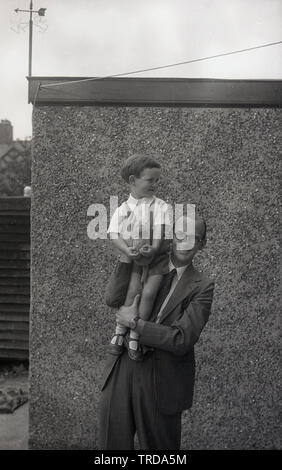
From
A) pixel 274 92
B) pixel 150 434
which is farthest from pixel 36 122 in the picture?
pixel 150 434

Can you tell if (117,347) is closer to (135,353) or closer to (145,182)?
(135,353)

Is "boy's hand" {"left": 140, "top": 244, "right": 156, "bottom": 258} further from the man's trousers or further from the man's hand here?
the man's trousers

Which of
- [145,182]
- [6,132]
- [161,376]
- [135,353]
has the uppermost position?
[6,132]

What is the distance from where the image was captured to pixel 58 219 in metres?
4.44

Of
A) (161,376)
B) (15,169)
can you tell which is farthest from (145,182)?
(15,169)

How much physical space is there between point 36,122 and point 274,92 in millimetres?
1664

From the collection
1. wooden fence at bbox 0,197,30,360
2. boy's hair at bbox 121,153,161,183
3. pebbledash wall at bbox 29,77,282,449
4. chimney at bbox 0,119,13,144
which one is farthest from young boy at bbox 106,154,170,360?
chimney at bbox 0,119,13,144

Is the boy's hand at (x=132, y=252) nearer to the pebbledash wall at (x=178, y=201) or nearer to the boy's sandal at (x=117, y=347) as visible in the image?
the boy's sandal at (x=117, y=347)

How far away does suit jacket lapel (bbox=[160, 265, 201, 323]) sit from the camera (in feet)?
9.29

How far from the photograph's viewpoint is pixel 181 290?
9.34 ft

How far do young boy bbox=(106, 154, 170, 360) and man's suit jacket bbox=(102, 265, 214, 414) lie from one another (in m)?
0.09

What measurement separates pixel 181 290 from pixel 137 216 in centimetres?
39

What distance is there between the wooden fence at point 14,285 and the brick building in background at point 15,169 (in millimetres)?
17937

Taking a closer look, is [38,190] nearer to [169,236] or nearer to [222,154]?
[222,154]
